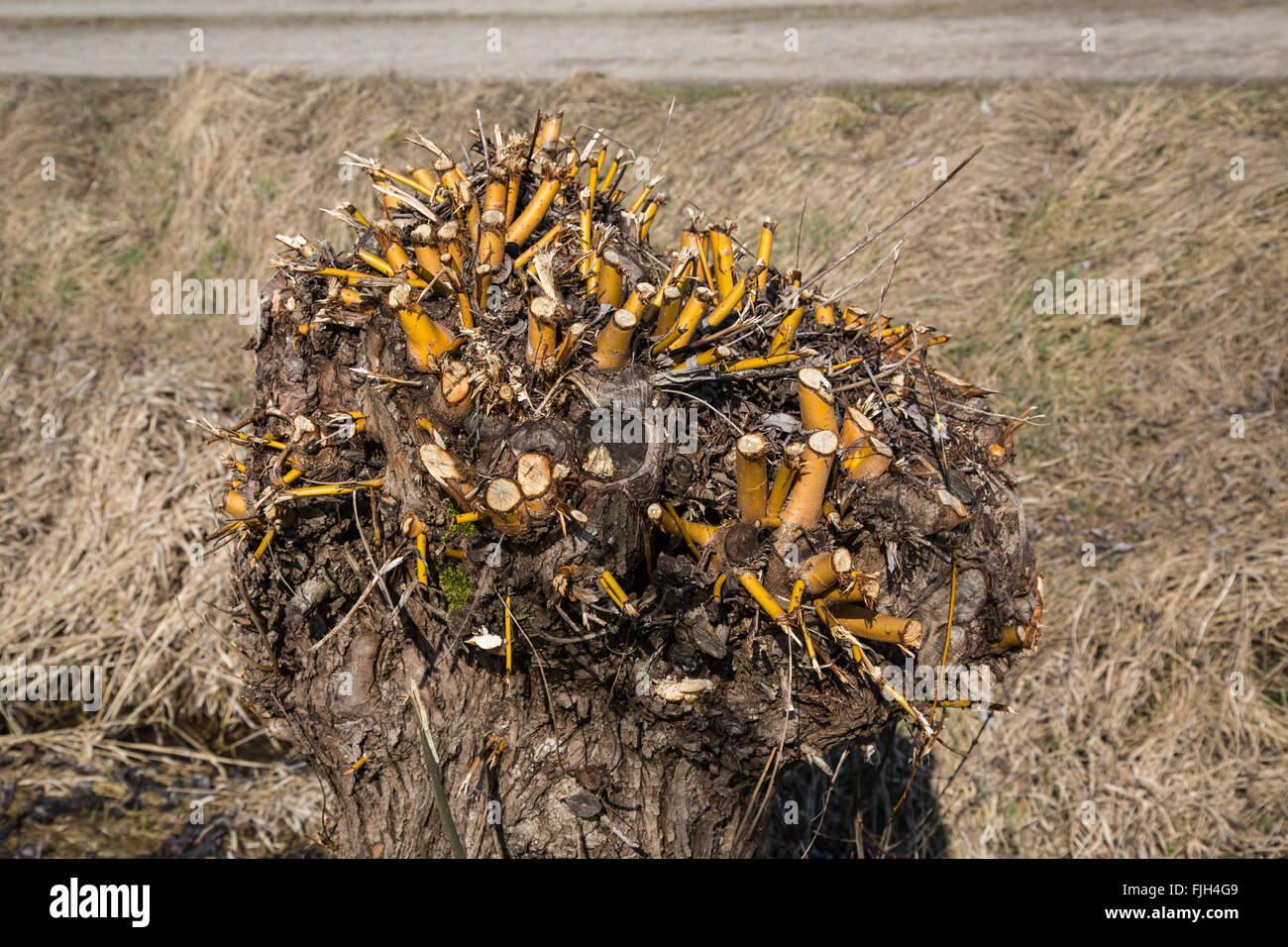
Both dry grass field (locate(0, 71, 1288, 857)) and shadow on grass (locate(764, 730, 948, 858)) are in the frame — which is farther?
dry grass field (locate(0, 71, 1288, 857))

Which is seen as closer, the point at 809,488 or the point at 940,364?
the point at 809,488

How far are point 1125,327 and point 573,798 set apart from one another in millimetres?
5026

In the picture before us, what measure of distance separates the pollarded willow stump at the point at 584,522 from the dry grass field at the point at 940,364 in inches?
76.4

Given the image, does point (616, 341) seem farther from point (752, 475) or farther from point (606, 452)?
point (752, 475)

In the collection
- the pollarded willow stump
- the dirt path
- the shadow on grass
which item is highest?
the dirt path

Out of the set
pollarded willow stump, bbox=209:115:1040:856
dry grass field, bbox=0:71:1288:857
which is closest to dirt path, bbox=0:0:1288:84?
dry grass field, bbox=0:71:1288:857

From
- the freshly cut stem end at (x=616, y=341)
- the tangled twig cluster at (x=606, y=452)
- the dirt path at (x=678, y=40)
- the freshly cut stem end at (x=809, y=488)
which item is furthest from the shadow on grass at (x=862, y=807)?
the dirt path at (x=678, y=40)

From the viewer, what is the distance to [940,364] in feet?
20.1

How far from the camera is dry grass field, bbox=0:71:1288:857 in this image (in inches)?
191

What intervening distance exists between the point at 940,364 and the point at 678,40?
176 inches

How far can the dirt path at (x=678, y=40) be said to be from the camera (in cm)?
745

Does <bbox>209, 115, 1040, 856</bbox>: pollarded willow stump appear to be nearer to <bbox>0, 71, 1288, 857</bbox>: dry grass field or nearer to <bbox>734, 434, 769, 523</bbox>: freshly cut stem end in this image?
<bbox>734, 434, 769, 523</bbox>: freshly cut stem end

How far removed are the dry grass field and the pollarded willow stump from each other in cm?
194

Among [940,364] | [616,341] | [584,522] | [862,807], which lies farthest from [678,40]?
[584,522]
